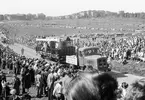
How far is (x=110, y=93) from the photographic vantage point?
210 centimetres

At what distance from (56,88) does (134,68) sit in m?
15.7

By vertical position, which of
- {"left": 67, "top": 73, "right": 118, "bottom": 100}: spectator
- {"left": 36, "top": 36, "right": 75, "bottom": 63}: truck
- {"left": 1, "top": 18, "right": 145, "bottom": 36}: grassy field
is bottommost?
{"left": 1, "top": 18, "right": 145, "bottom": 36}: grassy field

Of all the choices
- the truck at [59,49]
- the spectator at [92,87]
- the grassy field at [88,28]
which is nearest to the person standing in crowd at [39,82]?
the spectator at [92,87]

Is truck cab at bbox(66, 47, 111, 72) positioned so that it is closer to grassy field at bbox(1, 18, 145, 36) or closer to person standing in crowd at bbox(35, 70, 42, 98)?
person standing in crowd at bbox(35, 70, 42, 98)

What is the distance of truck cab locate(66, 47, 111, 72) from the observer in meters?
21.2

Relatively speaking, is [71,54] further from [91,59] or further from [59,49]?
[91,59]

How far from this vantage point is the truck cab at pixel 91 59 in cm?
2119

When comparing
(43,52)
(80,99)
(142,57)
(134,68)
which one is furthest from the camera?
(43,52)

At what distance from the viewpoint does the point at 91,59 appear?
845 inches

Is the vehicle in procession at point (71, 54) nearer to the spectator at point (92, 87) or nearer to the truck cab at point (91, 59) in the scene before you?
the truck cab at point (91, 59)

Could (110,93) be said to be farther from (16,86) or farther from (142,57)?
(142,57)

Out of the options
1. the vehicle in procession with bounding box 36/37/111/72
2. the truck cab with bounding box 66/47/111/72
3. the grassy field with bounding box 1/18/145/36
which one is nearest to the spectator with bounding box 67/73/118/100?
the vehicle in procession with bounding box 36/37/111/72

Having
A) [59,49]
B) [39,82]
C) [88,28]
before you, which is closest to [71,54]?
[59,49]

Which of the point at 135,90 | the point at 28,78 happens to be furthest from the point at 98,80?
the point at 28,78
